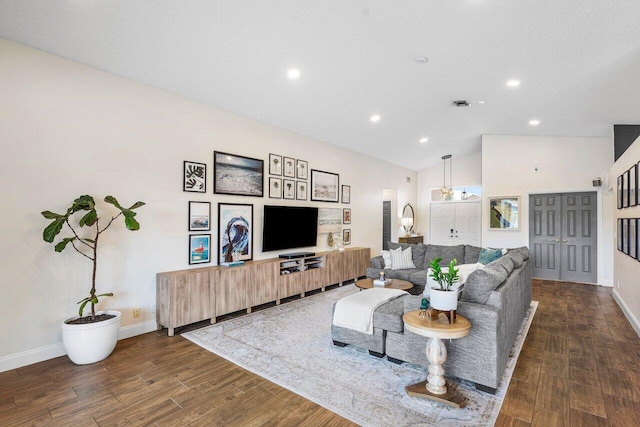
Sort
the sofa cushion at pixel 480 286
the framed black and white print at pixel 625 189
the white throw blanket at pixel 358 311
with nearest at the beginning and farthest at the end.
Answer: the sofa cushion at pixel 480 286, the white throw blanket at pixel 358 311, the framed black and white print at pixel 625 189

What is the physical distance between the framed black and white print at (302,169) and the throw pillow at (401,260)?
7.09ft

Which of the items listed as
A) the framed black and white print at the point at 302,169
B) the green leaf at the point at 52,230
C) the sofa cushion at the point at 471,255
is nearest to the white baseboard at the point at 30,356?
the green leaf at the point at 52,230

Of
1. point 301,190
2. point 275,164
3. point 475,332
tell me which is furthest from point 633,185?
point 275,164

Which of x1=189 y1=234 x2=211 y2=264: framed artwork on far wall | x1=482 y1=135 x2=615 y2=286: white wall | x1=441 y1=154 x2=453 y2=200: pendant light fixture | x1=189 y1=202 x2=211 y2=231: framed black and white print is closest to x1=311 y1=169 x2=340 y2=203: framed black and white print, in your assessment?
x1=189 y1=202 x2=211 y2=231: framed black and white print

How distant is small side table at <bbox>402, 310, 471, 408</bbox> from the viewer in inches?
89.1

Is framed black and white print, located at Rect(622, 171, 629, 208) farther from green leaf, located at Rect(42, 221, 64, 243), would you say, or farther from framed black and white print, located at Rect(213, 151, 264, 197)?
green leaf, located at Rect(42, 221, 64, 243)

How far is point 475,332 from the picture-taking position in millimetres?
2529

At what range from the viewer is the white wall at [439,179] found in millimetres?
9125

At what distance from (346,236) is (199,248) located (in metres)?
3.54

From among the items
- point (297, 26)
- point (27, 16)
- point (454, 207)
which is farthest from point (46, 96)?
point (454, 207)

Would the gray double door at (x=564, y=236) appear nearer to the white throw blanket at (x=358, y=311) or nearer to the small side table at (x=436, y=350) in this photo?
the white throw blanket at (x=358, y=311)

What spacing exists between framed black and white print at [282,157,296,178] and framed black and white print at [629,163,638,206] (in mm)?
4685

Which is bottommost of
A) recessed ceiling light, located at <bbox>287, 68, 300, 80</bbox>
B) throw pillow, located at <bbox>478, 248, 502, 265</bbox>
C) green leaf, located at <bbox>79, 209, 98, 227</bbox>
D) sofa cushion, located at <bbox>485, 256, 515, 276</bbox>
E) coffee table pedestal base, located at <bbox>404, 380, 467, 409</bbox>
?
coffee table pedestal base, located at <bbox>404, 380, 467, 409</bbox>

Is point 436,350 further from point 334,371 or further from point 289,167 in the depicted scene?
point 289,167
